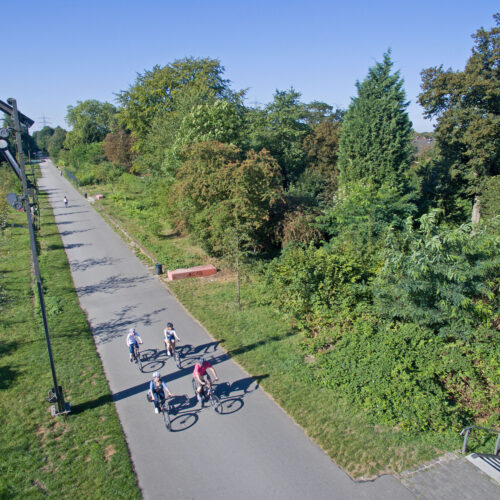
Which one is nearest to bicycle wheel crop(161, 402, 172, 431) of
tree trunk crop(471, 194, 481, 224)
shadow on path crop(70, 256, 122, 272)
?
shadow on path crop(70, 256, 122, 272)

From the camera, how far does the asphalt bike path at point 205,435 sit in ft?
23.1

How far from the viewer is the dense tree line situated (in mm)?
9078

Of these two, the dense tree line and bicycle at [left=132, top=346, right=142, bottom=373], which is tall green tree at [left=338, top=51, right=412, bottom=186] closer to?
the dense tree line

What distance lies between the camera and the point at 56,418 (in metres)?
8.87

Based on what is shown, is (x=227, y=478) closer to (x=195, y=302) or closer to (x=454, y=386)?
(x=454, y=386)

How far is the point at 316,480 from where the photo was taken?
7.21 m

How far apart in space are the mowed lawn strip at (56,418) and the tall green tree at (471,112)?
859 inches

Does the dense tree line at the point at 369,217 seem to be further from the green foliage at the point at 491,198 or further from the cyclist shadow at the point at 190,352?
the cyclist shadow at the point at 190,352

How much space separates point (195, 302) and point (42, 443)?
8083mm

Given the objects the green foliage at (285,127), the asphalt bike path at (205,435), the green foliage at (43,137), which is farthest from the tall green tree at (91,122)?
the asphalt bike path at (205,435)

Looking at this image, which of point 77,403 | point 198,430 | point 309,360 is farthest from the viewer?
point 309,360

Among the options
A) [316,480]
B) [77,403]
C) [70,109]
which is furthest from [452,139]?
[70,109]

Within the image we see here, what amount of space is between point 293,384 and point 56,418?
5.70m

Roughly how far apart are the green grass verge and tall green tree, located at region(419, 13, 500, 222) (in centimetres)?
1495
